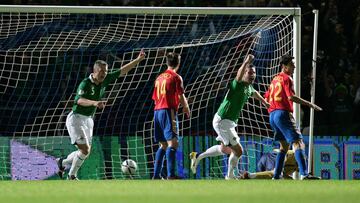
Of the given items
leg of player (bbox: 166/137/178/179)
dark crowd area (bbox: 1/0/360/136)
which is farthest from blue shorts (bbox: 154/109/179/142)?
dark crowd area (bbox: 1/0/360/136)

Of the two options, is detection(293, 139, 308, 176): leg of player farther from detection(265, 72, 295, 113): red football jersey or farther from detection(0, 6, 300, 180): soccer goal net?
detection(0, 6, 300, 180): soccer goal net

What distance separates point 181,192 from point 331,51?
31.9ft

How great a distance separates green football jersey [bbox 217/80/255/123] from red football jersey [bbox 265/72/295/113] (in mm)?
762

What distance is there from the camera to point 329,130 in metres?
16.3

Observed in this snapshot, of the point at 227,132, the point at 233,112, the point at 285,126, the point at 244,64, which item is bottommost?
the point at 227,132

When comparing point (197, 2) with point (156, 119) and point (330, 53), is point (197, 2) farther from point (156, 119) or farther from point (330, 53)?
point (156, 119)

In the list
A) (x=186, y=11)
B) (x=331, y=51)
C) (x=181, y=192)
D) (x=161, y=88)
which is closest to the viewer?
(x=181, y=192)

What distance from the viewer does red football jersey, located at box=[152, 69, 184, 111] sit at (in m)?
12.3

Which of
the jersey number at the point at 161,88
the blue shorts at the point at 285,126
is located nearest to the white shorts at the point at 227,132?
the blue shorts at the point at 285,126

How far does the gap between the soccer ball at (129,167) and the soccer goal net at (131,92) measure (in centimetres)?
29

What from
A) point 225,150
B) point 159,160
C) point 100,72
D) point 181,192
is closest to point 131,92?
point 225,150

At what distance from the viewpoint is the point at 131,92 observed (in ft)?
56.3

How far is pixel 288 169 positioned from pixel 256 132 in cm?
245

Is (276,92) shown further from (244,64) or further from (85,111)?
(85,111)
